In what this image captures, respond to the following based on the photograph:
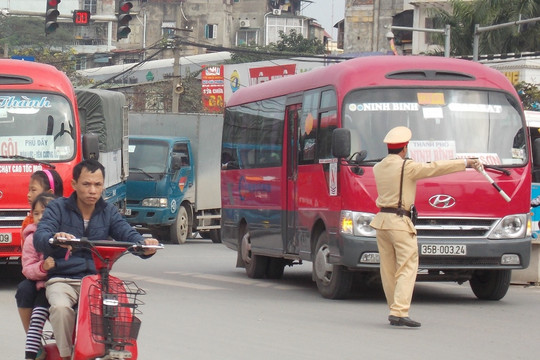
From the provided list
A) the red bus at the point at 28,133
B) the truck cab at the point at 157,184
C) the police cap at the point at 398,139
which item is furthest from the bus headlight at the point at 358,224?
the truck cab at the point at 157,184

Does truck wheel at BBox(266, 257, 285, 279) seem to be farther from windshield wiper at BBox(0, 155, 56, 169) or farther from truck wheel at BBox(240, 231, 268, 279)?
windshield wiper at BBox(0, 155, 56, 169)

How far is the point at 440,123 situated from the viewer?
1344 cm

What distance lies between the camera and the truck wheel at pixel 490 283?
45.4ft

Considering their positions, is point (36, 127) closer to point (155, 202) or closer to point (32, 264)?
point (32, 264)

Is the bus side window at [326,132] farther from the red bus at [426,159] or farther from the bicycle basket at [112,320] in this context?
the bicycle basket at [112,320]

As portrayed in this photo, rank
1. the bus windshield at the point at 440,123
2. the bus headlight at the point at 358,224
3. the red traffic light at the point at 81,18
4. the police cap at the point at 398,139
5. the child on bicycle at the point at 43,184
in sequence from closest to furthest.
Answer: the child on bicycle at the point at 43,184
the police cap at the point at 398,139
the bus headlight at the point at 358,224
the bus windshield at the point at 440,123
the red traffic light at the point at 81,18

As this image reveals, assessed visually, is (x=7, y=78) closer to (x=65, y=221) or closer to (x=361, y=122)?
(x=361, y=122)

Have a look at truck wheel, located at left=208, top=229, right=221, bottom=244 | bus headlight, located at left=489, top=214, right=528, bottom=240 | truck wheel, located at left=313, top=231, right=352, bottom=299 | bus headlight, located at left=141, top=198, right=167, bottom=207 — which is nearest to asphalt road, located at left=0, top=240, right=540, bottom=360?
truck wheel, located at left=313, top=231, right=352, bottom=299

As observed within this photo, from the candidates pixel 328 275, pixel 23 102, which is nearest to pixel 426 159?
pixel 328 275

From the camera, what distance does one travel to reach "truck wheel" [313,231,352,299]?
1370 cm

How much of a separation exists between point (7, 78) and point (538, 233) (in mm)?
7363

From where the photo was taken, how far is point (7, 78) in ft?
50.7

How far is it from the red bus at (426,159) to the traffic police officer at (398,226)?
167cm

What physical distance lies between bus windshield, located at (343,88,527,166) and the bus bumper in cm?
90
